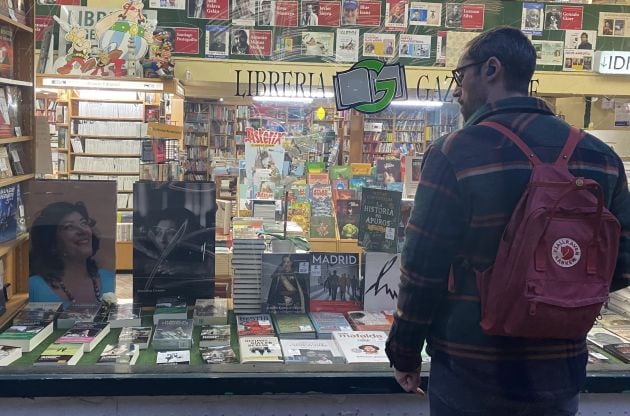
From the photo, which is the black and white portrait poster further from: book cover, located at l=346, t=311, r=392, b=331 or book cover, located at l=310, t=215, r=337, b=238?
book cover, located at l=310, t=215, r=337, b=238

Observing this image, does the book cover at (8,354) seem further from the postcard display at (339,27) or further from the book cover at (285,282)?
the postcard display at (339,27)

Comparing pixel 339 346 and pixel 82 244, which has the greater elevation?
pixel 82 244

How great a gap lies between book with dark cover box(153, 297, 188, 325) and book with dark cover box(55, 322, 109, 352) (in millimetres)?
201

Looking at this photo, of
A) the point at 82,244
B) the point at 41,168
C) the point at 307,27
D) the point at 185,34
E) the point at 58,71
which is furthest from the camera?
the point at 58,71

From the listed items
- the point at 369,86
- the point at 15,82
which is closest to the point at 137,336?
the point at 15,82

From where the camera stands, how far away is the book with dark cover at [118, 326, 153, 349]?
7.59ft

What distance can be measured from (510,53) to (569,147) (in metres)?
0.25

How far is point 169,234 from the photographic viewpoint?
265cm

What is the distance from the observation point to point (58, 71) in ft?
23.2

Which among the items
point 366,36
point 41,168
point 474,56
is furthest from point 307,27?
point 474,56

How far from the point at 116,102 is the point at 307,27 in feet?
13.6

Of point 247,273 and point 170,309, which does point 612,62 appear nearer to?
point 247,273

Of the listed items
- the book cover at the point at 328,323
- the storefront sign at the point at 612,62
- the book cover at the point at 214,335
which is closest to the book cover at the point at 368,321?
the book cover at the point at 328,323

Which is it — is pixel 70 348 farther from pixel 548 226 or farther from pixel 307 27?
pixel 307 27
